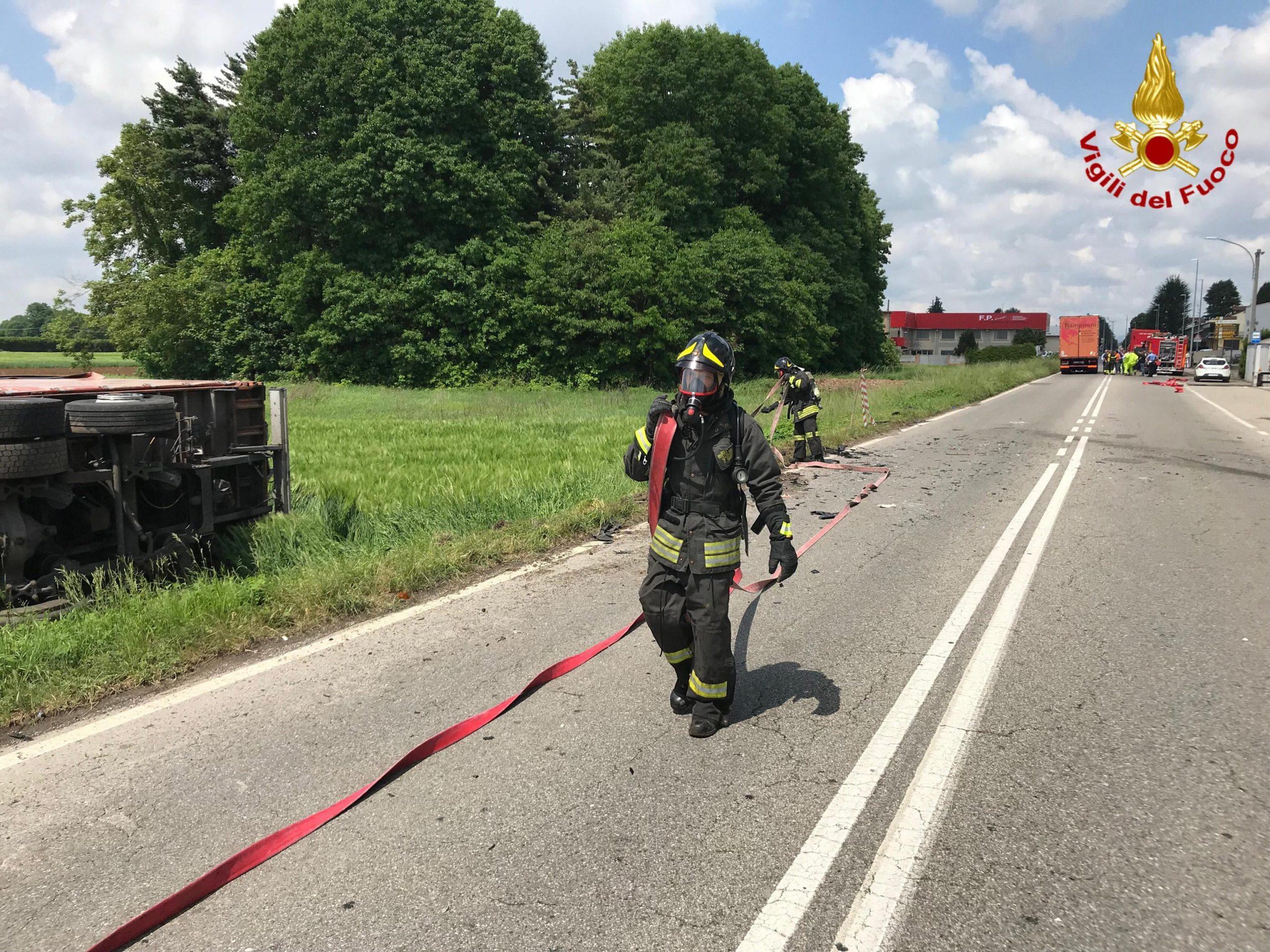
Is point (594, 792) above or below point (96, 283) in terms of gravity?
below

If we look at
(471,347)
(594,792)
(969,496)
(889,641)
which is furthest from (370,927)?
(471,347)

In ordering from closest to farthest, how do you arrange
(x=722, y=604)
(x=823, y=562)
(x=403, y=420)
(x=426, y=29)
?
1. (x=722, y=604)
2. (x=823, y=562)
3. (x=403, y=420)
4. (x=426, y=29)

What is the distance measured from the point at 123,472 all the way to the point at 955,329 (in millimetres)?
127556

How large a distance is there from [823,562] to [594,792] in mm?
4401

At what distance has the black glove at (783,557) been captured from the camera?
4102mm

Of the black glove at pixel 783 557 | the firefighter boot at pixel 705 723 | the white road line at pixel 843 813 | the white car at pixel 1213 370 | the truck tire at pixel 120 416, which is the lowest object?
the white road line at pixel 843 813

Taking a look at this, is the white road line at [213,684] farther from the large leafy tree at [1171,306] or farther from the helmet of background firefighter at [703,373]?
the large leafy tree at [1171,306]

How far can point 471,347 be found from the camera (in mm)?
35938

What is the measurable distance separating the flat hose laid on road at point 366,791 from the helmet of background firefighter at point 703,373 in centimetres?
17

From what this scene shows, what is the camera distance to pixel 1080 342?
189ft

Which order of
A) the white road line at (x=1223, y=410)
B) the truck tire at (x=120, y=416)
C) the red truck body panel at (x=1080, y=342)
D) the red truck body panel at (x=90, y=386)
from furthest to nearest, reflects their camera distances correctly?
the red truck body panel at (x=1080, y=342)
the white road line at (x=1223, y=410)
the red truck body panel at (x=90, y=386)
the truck tire at (x=120, y=416)

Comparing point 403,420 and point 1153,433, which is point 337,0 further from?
point 1153,433

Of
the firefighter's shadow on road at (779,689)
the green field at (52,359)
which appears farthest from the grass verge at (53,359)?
the firefighter's shadow on road at (779,689)

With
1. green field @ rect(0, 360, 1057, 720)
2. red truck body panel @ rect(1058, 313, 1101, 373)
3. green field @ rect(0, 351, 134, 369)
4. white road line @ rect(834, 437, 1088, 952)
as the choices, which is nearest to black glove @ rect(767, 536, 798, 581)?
white road line @ rect(834, 437, 1088, 952)
